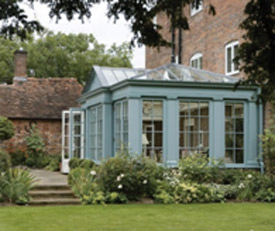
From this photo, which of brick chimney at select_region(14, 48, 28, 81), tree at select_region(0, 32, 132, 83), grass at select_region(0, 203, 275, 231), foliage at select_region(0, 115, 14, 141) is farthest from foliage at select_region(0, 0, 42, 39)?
tree at select_region(0, 32, 132, 83)

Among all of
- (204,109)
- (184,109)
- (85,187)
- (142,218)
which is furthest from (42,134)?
(142,218)

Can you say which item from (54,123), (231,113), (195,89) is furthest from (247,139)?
(54,123)

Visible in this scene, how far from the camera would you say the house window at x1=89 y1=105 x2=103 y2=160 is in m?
17.1

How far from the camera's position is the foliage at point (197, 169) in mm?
13930

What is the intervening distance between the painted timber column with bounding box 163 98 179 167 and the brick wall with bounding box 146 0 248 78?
5.35 m

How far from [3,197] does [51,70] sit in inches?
1119

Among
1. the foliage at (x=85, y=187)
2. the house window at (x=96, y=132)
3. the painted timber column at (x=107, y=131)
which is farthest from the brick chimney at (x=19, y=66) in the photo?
the foliage at (x=85, y=187)

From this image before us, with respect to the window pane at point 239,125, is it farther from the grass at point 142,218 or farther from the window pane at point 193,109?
the grass at point 142,218

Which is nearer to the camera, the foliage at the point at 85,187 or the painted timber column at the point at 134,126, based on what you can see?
the foliage at the point at 85,187

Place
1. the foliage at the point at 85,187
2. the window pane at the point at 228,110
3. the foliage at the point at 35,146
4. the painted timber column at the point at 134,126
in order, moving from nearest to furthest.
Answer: the foliage at the point at 85,187
the painted timber column at the point at 134,126
the window pane at the point at 228,110
the foliage at the point at 35,146

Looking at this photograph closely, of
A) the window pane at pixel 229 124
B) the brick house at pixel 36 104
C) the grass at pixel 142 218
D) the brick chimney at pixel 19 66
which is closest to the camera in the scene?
the grass at pixel 142 218

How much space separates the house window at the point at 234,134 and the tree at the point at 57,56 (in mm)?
24374

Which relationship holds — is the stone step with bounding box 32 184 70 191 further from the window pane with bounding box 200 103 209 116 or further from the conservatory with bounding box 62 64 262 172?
the window pane with bounding box 200 103 209 116

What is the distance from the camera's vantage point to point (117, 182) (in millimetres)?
12914
